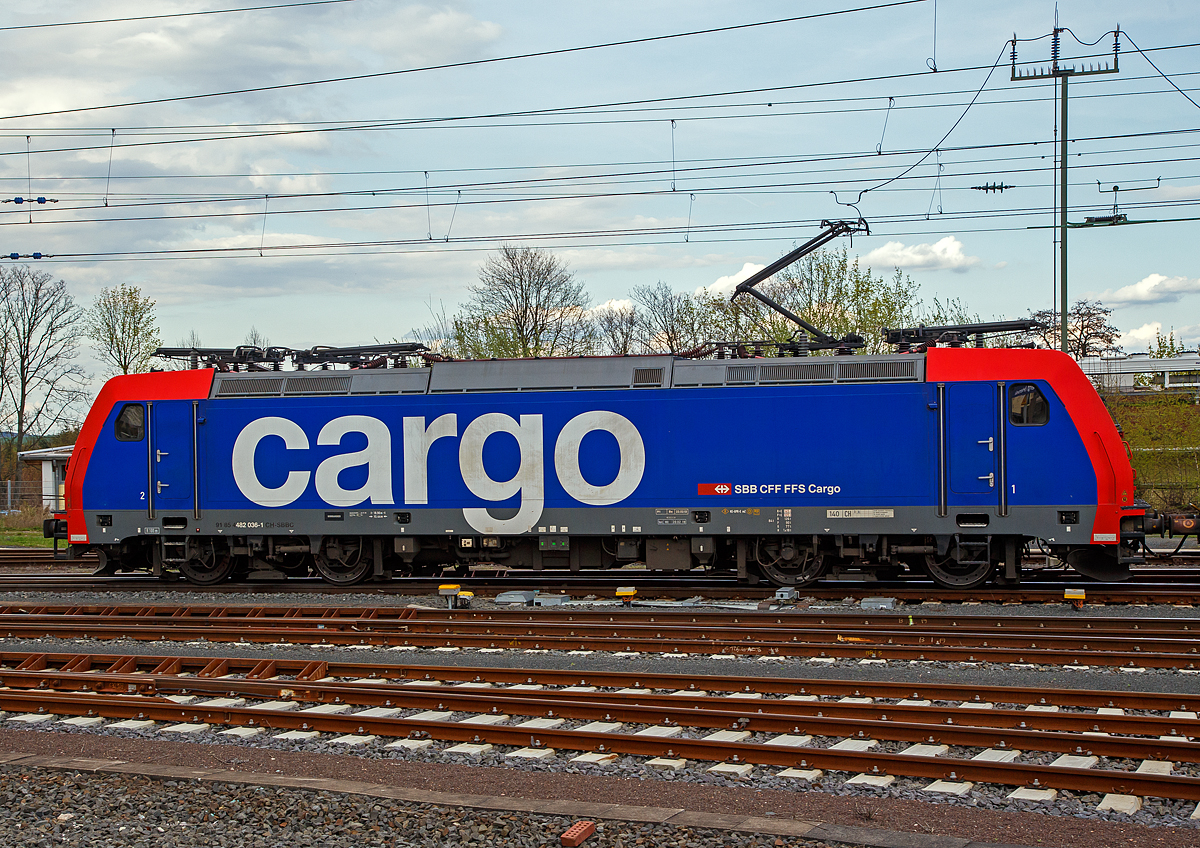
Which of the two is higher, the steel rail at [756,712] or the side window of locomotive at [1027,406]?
the side window of locomotive at [1027,406]

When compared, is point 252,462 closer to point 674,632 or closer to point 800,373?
point 674,632

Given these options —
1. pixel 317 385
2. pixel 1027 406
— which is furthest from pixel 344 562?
pixel 1027 406

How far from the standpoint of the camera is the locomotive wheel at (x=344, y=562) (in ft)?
56.5

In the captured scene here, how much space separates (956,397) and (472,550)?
316 inches

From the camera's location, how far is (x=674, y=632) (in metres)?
12.0

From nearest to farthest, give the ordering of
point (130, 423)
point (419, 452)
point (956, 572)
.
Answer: point (956, 572)
point (419, 452)
point (130, 423)

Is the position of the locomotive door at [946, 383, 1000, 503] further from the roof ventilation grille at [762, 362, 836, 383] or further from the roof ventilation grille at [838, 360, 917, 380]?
the roof ventilation grille at [762, 362, 836, 383]

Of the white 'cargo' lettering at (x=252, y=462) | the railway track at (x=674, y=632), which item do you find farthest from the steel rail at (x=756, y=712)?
the white 'cargo' lettering at (x=252, y=462)

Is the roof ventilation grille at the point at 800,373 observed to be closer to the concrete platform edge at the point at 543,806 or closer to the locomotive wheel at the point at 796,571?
the locomotive wheel at the point at 796,571

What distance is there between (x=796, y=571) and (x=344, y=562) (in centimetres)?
750

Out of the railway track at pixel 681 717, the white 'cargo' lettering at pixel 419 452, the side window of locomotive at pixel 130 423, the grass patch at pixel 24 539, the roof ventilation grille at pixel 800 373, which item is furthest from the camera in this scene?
the grass patch at pixel 24 539

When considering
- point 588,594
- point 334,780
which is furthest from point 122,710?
point 588,594

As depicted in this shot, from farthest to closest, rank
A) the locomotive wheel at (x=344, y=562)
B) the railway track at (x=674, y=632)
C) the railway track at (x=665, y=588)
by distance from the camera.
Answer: the locomotive wheel at (x=344, y=562)
the railway track at (x=665, y=588)
the railway track at (x=674, y=632)

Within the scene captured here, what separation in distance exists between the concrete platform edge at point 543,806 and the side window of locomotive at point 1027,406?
10367 millimetres
